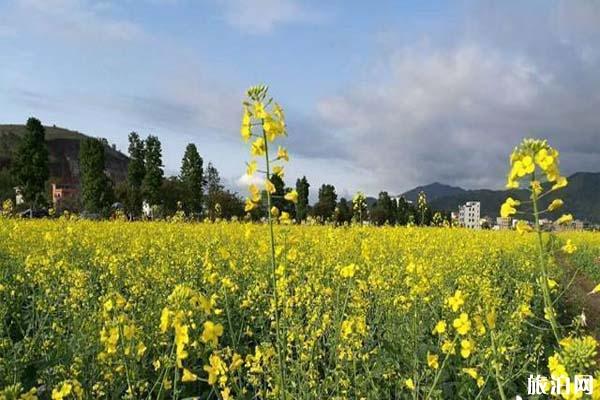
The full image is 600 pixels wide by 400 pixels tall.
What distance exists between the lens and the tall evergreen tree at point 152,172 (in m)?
44.6

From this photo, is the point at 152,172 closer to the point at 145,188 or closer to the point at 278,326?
the point at 145,188

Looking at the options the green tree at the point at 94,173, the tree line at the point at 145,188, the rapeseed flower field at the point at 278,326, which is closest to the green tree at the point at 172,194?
the tree line at the point at 145,188

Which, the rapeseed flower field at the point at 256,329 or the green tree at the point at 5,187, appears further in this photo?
the green tree at the point at 5,187

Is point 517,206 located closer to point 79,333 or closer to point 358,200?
point 79,333

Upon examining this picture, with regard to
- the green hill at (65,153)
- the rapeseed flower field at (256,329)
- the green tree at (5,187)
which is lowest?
the rapeseed flower field at (256,329)

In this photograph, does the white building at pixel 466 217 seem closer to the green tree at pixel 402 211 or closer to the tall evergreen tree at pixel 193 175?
the green tree at pixel 402 211

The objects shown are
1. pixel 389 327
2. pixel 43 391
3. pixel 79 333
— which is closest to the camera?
pixel 43 391

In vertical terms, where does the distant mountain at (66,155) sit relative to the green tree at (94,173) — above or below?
above

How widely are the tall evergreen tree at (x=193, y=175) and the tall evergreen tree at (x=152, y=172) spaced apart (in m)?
2.03

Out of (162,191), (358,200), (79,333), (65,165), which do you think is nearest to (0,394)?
(79,333)

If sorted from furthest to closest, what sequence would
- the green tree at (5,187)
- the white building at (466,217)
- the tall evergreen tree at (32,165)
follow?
the green tree at (5,187)
the tall evergreen tree at (32,165)
the white building at (466,217)

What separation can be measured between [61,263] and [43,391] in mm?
1995

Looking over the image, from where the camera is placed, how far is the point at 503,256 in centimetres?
1128

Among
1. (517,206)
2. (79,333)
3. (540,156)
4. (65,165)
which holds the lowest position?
→ (79,333)
